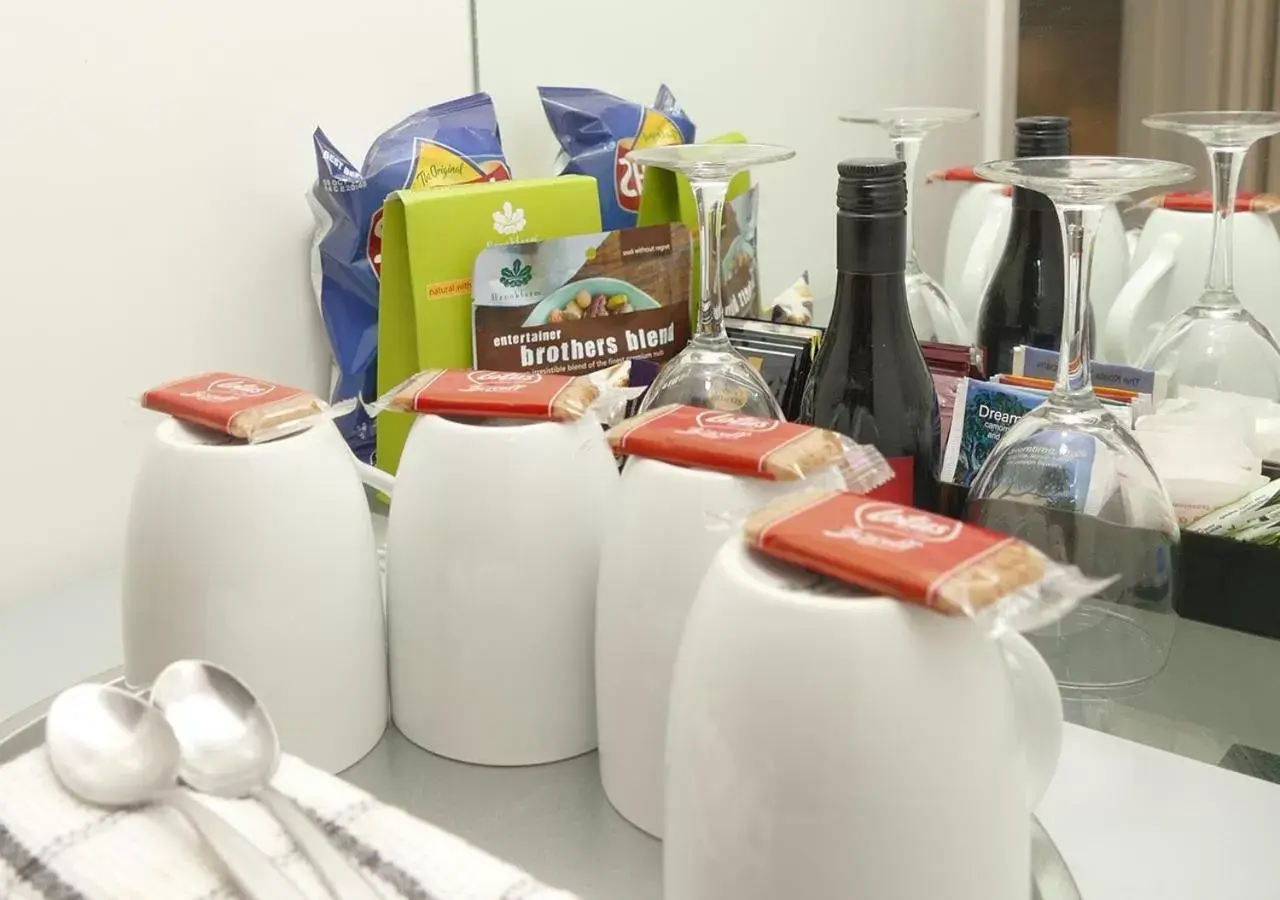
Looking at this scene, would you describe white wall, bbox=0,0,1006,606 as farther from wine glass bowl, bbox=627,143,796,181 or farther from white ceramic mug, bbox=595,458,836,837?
white ceramic mug, bbox=595,458,836,837

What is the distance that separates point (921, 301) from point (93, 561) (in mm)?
607

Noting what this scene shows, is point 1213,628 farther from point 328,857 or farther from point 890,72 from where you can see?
point 890,72

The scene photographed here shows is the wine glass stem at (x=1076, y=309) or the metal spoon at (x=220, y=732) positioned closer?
the metal spoon at (x=220, y=732)

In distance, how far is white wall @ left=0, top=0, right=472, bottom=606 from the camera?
0.77 metres

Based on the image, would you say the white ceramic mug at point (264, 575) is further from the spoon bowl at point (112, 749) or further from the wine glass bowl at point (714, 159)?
the wine glass bowl at point (714, 159)

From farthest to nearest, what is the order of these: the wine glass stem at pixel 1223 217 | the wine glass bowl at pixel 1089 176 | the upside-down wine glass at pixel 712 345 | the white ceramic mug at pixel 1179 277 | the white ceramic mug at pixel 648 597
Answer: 1. the white ceramic mug at pixel 1179 277
2. the wine glass stem at pixel 1223 217
3. the upside-down wine glass at pixel 712 345
4. the wine glass bowl at pixel 1089 176
5. the white ceramic mug at pixel 648 597

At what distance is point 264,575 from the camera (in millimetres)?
498

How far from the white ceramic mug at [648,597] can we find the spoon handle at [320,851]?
11 cm

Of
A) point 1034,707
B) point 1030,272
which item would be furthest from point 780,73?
point 1034,707

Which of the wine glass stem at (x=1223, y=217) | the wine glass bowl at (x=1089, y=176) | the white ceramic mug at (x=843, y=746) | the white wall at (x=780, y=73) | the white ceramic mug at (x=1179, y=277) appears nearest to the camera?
the white ceramic mug at (x=843, y=746)

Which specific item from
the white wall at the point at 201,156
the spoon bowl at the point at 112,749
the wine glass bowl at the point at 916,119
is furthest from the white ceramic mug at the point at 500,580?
the wine glass bowl at the point at 916,119

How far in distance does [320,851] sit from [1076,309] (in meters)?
0.42

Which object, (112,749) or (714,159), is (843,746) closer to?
(112,749)

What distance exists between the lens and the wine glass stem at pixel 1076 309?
59cm
